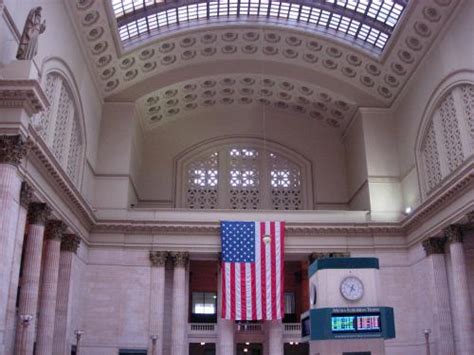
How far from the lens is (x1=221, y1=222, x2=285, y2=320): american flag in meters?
26.5

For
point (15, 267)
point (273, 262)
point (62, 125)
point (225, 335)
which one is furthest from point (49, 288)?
point (273, 262)

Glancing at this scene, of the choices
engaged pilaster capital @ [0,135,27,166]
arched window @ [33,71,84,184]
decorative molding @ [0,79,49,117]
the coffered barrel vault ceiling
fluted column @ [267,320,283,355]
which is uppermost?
the coffered barrel vault ceiling

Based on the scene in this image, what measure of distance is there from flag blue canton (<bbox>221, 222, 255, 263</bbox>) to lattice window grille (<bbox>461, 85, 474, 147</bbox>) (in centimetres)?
1078

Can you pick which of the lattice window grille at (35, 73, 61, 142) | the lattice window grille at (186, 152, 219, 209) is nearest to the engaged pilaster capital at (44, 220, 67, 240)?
the lattice window grille at (35, 73, 61, 142)

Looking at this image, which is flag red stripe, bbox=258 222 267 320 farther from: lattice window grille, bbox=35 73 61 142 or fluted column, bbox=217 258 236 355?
lattice window grille, bbox=35 73 61 142

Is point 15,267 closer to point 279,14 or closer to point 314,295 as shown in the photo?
point 314,295

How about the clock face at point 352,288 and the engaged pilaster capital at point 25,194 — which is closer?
the clock face at point 352,288

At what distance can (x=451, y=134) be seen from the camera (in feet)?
77.7

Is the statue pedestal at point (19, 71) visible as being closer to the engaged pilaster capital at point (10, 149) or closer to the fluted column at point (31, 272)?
the engaged pilaster capital at point (10, 149)

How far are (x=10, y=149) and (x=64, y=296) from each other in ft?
30.8

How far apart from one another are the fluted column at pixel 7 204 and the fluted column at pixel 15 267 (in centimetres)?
85

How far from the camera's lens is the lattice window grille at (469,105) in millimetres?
21922

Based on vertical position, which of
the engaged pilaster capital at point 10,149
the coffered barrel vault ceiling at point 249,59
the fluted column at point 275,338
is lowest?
the fluted column at point 275,338

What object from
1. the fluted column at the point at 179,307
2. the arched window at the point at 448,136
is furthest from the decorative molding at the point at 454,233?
the fluted column at the point at 179,307
